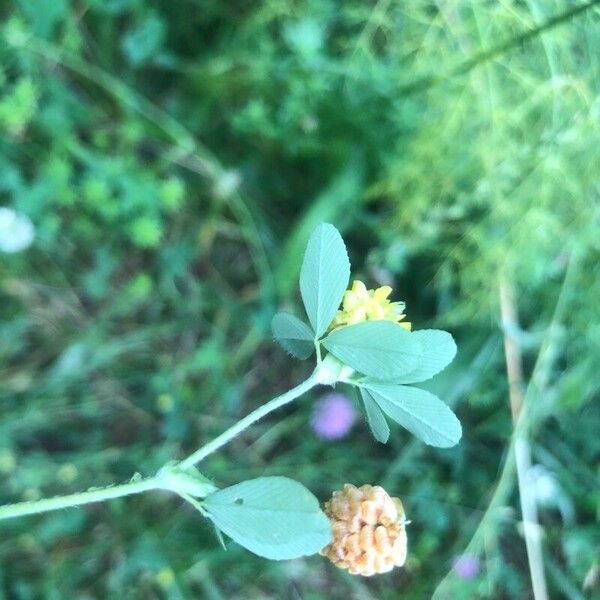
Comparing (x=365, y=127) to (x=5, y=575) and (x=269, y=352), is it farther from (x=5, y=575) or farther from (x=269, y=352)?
(x=5, y=575)

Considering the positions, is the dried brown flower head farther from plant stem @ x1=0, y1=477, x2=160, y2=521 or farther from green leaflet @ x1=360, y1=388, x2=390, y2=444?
plant stem @ x1=0, y1=477, x2=160, y2=521

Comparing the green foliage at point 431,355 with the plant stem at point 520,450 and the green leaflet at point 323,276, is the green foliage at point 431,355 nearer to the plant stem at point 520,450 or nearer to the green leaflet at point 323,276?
the green leaflet at point 323,276

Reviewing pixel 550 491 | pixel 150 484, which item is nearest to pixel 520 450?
pixel 550 491

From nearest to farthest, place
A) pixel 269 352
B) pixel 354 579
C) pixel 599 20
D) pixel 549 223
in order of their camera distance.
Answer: pixel 599 20, pixel 549 223, pixel 354 579, pixel 269 352

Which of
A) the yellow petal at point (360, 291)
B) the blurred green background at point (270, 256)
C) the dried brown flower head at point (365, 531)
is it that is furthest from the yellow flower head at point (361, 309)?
the blurred green background at point (270, 256)

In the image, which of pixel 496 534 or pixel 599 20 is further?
pixel 496 534

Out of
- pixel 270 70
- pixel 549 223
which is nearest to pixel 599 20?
pixel 549 223

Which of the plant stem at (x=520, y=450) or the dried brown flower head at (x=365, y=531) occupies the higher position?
the dried brown flower head at (x=365, y=531)

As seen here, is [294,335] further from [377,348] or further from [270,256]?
[270,256]
